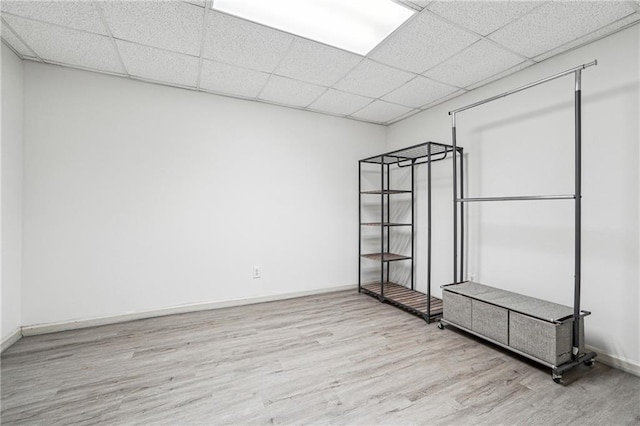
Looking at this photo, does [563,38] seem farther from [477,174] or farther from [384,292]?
[384,292]

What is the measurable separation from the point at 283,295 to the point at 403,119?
2706 mm

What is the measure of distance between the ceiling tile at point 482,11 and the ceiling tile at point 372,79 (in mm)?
687

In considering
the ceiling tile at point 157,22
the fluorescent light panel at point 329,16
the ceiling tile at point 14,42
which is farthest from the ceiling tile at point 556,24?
the ceiling tile at point 14,42

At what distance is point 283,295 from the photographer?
3.36 meters

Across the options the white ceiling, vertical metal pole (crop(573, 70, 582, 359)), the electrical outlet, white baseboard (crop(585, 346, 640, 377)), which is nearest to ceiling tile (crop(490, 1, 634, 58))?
the white ceiling

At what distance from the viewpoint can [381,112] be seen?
352cm

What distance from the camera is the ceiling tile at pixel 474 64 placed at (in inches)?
84.2

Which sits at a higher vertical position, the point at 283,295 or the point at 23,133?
the point at 23,133

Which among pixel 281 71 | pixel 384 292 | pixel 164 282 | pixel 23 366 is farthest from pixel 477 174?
pixel 23 366

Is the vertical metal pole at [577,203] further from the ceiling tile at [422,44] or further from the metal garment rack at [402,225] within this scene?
the metal garment rack at [402,225]

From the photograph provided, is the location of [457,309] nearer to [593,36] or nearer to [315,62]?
[593,36]

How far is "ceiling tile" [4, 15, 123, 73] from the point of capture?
1.91 m

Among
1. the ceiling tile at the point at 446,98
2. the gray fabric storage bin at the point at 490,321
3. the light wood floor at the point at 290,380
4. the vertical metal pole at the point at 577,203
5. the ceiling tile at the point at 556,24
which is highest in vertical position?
the ceiling tile at the point at 446,98

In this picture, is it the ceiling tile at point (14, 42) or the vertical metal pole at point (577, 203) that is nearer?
the vertical metal pole at point (577, 203)
